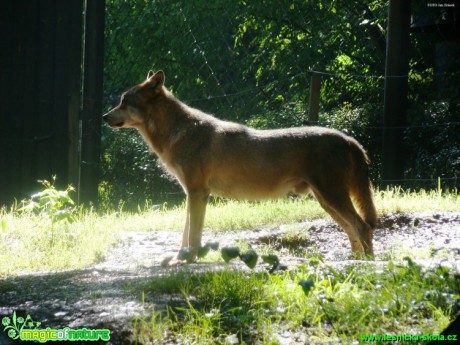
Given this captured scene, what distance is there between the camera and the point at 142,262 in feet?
21.2

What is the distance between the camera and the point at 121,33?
55.0ft

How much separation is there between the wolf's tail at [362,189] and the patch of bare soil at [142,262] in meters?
0.40

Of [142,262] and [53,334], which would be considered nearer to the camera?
[53,334]

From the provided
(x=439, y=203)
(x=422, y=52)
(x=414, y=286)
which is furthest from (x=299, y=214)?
(x=422, y=52)

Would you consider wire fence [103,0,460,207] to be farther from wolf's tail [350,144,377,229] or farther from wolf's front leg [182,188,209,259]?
wolf's front leg [182,188,209,259]

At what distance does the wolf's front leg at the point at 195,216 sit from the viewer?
691cm

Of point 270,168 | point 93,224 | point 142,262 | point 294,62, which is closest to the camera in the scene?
point 142,262

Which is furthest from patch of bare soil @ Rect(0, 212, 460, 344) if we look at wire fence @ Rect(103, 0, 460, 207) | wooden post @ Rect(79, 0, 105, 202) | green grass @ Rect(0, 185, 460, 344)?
wire fence @ Rect(103, 0, 460, 207)

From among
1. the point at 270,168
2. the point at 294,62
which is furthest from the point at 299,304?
the point at 294,62

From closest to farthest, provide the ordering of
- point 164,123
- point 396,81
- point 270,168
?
point 270,168 < point 164,123 < point 396,81

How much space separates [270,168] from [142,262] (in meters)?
1.63

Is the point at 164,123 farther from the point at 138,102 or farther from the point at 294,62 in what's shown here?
the point at 294,62

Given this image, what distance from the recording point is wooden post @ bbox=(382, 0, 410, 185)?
9.45 m

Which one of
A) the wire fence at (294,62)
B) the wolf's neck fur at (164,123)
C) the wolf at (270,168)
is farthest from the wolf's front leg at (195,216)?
the wire fence at (294,62)
